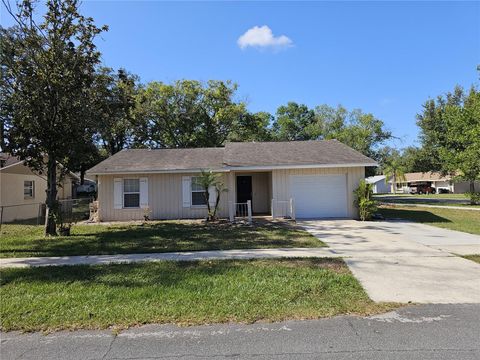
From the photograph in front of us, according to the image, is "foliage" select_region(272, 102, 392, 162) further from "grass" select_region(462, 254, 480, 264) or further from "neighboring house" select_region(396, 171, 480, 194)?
"grass" select_region(462, 254, 480, 264)

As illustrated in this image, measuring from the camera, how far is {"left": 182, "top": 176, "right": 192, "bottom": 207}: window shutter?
57.4 ft

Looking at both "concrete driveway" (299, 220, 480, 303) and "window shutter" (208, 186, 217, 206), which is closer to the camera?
"concrete driveway" (299, 220, 480, 303)

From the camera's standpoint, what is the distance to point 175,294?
5598 millimetres

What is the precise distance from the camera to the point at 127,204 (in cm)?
1748

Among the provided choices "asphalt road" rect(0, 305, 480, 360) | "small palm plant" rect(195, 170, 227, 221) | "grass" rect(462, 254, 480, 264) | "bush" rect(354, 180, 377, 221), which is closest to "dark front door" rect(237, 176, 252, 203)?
"small palm plant" rect(195, 170, 227, 221)

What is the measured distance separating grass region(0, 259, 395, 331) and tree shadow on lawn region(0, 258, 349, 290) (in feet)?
0.06

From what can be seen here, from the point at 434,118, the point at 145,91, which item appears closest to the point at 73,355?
the point at 145,91

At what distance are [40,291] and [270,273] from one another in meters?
3.97

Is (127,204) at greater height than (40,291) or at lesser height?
greater

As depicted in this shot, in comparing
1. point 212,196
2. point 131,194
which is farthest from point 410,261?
point 131,194

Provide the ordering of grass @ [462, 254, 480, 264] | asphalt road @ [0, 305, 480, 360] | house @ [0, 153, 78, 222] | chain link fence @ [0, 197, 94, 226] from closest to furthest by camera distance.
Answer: asphalt road @ [0, 305, 480, 360], grass @ [462, 254, 480, 264], chain link fence @ [0, 197, 94, 226], house @ [0, 153, 78, 222]

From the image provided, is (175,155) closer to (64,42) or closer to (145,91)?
(64,42)

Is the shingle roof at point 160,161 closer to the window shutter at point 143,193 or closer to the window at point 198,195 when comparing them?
the window shutter at point 143,193

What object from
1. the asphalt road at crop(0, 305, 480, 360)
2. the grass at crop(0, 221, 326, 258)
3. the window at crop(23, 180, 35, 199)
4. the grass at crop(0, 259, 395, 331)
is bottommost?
the asphalt road at crop(0, 305, 480, 360)
